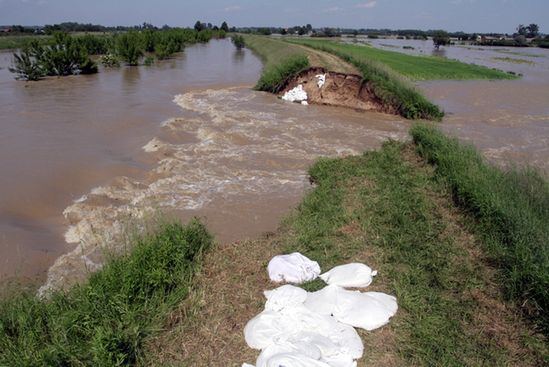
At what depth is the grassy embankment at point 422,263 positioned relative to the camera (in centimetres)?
368

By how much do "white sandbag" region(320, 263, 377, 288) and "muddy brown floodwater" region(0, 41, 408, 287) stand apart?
1.89 meters

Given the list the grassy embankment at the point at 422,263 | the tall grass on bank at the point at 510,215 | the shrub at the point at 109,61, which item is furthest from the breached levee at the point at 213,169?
the shrub at the point at 109,61

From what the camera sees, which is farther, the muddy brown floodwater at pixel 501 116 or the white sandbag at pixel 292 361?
the muddy brown floodwater at pixel 501 116

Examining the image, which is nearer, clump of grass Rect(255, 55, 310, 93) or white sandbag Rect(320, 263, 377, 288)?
white sandbag Rect(320, 263, 377, 288)

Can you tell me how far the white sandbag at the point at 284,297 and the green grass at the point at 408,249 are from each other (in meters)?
0.25

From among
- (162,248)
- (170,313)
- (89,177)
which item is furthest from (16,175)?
(170,313)

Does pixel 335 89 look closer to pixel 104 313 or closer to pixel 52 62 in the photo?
pixel 104 313

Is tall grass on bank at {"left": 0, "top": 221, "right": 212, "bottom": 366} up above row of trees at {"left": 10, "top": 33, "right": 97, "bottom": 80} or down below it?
below

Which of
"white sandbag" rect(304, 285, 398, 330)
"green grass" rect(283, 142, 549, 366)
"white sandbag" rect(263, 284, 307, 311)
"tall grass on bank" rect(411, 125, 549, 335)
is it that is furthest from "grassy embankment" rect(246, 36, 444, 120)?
"white sandbag" rect(263, 284, 307, 311)

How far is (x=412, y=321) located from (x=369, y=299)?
46 centimetres

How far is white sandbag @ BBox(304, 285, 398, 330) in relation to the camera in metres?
3.97

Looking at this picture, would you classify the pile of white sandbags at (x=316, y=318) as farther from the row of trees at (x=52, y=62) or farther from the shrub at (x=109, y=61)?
the shrub at (x=109, y=61)

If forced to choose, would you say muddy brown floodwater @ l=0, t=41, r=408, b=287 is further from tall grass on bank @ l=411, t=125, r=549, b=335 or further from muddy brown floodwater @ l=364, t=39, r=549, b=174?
tall grass on bank @ l=411, t=125, r=549, b=335

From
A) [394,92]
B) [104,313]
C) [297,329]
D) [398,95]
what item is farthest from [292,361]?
[394,92]
